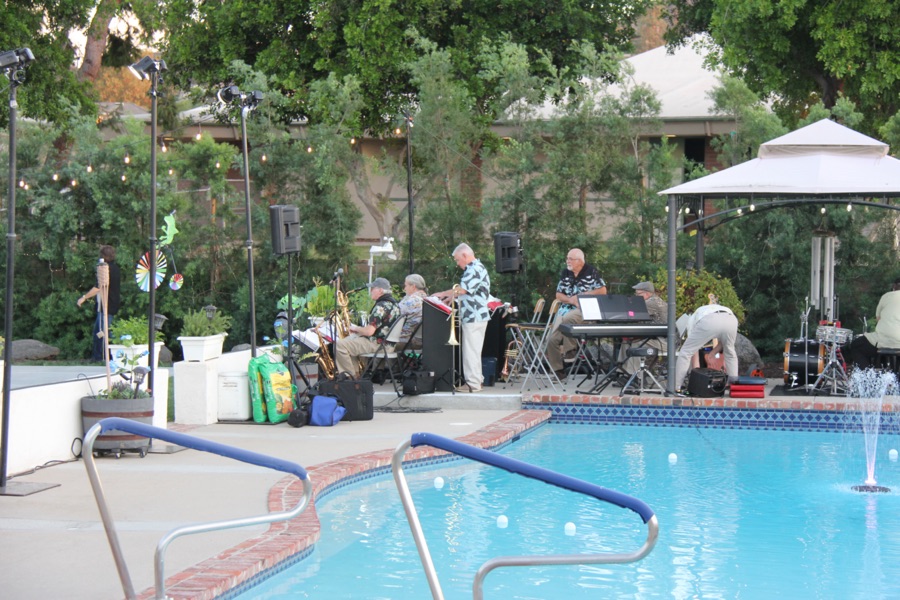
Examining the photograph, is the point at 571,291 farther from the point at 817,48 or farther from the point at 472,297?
the point at 817,48

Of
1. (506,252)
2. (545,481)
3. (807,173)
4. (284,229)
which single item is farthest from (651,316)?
(545,481)

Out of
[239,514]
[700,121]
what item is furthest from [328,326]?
[700,121]

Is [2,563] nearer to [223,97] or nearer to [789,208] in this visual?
[223,97]

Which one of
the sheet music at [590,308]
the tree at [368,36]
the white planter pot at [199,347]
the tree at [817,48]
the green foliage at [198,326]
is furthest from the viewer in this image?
the tree at [368,36]

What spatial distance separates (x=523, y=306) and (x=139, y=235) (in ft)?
18.2

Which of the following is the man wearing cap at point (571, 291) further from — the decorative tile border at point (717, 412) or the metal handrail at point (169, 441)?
the metal handrail at point (169, 441)

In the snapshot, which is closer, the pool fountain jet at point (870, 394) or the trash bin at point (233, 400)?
the trash bin at point (233, 400)

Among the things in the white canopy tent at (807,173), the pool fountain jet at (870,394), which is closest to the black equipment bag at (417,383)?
the white canopy tent at (807,173)

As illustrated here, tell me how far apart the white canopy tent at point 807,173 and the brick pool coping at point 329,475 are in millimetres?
781

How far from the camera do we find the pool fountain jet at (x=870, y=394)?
10.1 metres

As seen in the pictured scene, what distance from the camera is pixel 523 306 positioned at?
1445cm

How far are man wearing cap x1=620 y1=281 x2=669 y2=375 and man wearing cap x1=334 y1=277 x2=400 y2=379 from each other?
244 cm

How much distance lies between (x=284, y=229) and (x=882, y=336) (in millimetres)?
5991

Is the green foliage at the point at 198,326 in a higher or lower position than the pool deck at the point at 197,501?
higher
